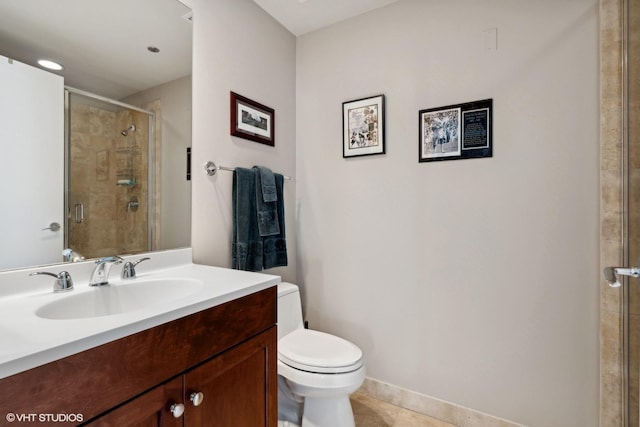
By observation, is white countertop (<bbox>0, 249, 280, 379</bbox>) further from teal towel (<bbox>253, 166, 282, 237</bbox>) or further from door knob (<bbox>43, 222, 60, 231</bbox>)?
teal towel (<bbox>253, 166, 282, 237</bbox>)

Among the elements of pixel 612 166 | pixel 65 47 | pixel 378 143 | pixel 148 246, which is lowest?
pixel 148 246

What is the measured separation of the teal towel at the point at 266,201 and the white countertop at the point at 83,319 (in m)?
0.41

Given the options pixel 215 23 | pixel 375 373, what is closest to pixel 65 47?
pixel 215 23

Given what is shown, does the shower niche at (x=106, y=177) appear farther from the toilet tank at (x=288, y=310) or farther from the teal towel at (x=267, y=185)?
the toilet tank at (x=288, y=310)

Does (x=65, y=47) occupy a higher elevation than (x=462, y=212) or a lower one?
higher

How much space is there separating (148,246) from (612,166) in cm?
196

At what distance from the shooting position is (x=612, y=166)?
47.3 inches

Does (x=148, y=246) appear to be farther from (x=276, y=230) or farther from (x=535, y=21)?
(x=535, y=21)

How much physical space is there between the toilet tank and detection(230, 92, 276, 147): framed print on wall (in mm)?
861

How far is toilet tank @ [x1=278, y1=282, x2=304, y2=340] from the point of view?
156 centimetres

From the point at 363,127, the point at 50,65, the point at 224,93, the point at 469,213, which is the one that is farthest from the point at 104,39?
the point at 469,213

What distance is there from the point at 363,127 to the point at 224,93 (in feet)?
2.65

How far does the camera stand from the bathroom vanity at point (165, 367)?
1.79 ft

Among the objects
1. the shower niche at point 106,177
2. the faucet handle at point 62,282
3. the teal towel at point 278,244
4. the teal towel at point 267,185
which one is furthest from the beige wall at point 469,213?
the faucet handle at point 62,282
